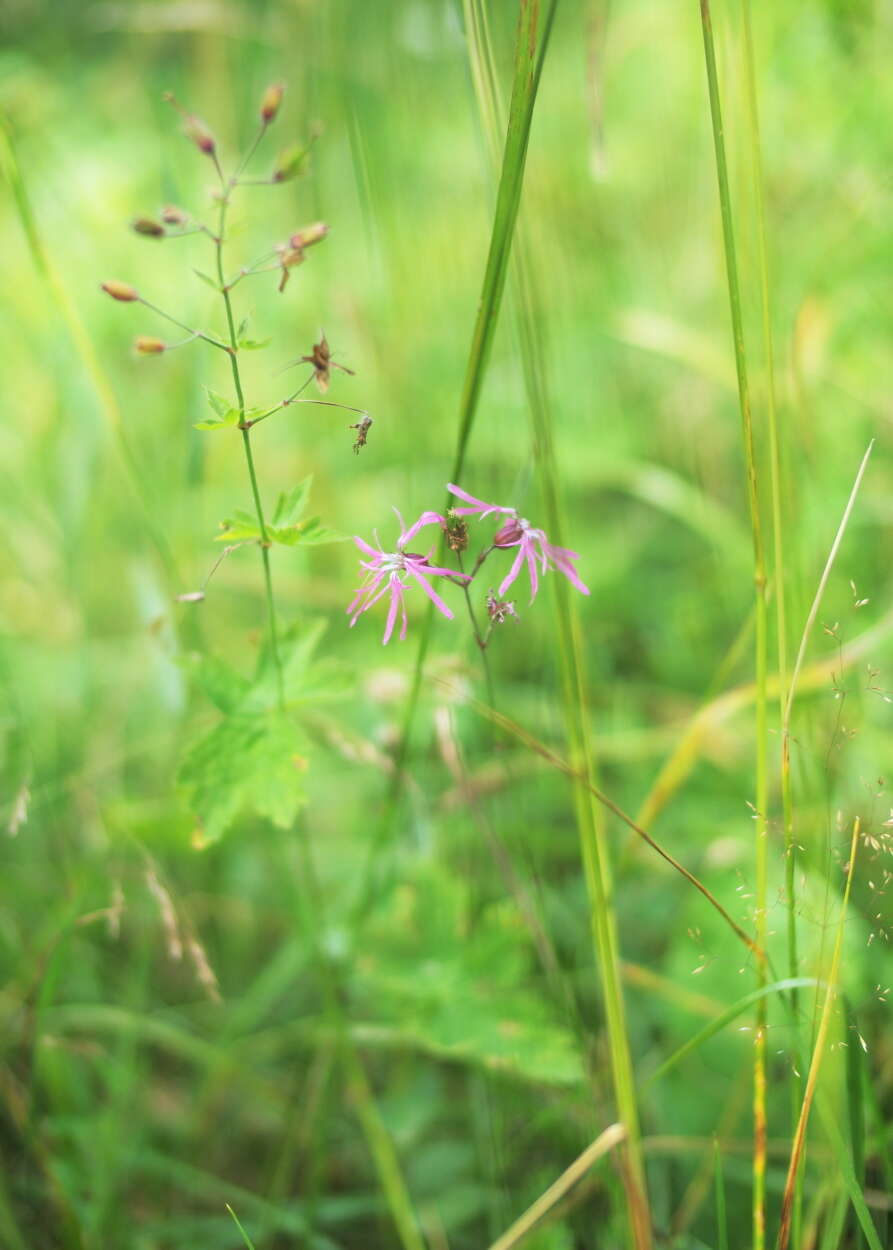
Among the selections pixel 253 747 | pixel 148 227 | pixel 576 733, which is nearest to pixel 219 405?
pixel 148 227

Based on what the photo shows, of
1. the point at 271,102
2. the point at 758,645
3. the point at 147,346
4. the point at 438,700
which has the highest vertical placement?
the point at 271,102

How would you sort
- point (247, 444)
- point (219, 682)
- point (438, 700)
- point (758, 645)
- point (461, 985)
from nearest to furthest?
point (247, 444) < point (758, 645) < point (219, 682) < point (461, 985) < point (438, 700)

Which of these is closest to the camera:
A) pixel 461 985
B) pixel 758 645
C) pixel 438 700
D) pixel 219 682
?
pixel 758 645

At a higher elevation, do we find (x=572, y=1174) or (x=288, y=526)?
(x=288, y=526)

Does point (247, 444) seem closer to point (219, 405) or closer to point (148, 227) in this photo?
point (219, 405)

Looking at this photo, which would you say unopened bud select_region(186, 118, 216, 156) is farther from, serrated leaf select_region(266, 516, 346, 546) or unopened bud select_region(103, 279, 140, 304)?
serrated leaf select_region(266, 516, 346, 546)

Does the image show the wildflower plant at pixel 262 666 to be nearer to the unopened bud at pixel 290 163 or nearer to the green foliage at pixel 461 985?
the unopened bud at pixel 290 163
